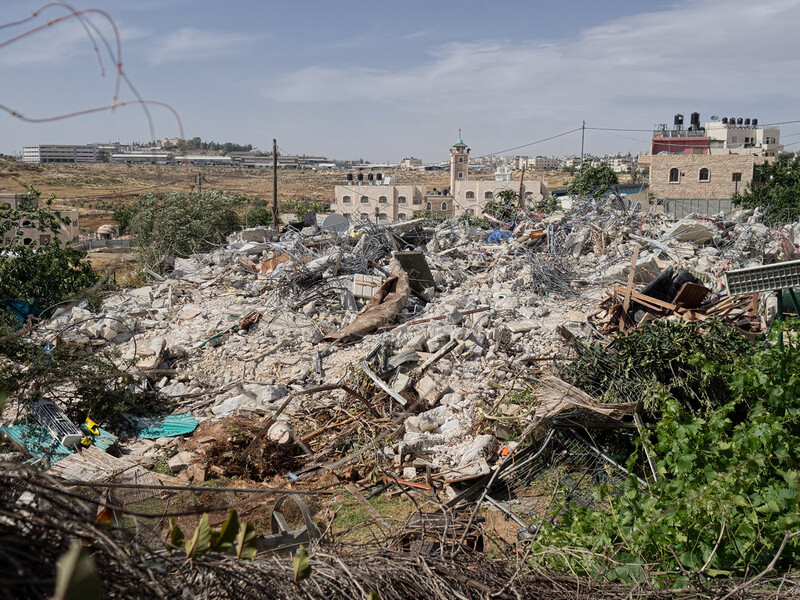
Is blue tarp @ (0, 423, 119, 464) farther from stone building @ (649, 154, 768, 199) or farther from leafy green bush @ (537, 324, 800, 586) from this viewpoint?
stone building @ (649, 154, 768, 199)

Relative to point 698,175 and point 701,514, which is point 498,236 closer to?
point 701,514

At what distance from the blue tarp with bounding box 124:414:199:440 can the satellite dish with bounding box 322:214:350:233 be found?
29.2ft

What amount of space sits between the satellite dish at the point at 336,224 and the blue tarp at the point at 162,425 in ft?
29.2

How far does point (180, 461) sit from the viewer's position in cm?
689

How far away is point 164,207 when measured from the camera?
21.5 m

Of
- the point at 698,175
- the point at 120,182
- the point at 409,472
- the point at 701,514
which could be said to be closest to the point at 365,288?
the point at 409,472

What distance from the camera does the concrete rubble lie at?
7488 mm

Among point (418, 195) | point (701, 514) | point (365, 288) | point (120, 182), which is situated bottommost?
point (701, 514)

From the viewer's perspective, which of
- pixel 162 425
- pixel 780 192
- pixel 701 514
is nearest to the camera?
pixel 701 514

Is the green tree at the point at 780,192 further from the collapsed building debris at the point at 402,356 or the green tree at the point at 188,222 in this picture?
the green tree at the point at 188,222

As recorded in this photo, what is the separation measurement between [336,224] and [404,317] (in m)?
6.97

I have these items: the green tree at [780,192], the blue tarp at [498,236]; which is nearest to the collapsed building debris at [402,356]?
the blue tarp at [498,236]

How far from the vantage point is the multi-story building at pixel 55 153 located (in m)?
4.87

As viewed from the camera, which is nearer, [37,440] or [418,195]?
[37,440]
